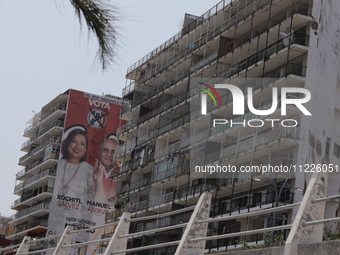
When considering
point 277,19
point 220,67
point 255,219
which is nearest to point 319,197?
point 255,219

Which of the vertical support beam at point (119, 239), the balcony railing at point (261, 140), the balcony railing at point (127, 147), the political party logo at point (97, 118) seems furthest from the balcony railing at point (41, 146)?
the vertical support beam at point (119, 239)

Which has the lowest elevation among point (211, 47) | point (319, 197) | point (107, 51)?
point (319, 197)

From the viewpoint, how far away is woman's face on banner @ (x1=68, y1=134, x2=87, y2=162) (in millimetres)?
86125

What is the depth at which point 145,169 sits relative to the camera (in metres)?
67.2

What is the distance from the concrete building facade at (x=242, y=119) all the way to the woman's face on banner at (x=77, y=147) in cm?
1858

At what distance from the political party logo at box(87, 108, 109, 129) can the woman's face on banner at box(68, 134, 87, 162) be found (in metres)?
1.97

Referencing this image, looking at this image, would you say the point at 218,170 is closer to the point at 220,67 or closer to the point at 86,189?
the point at 220,67

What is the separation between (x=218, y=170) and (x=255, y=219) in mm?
6080

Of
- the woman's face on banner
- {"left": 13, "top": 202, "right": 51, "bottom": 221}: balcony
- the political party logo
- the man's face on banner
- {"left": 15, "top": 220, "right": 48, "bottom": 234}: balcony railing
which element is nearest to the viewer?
the woman's face on banner

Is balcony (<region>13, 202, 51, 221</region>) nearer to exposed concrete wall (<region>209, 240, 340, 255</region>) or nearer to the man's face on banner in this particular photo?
the man's face on banner

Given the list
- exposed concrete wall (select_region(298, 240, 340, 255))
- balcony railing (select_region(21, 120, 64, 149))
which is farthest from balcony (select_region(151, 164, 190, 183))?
exposed concrete wall (select_region(298, 240, 340, 255))

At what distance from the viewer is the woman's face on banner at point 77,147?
283 feet

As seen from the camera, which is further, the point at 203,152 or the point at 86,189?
the point at 86,189

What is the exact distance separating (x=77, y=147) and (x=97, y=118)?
12.5 feet
